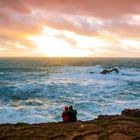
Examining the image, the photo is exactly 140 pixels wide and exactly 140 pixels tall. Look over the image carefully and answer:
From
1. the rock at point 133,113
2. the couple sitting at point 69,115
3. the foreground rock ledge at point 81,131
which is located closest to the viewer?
the foreground rock ledge at point 81,131

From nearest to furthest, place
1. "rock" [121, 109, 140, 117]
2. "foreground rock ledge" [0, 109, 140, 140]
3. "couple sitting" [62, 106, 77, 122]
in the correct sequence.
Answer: "foreground rock ledge" [0, 109, 140, 140] → "couple sitting" [62, 106, 77, 122] → "rock" [121, 109, 140, 117]

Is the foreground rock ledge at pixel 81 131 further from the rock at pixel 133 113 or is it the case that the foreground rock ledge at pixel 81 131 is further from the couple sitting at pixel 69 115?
the rock at pixel 133 113

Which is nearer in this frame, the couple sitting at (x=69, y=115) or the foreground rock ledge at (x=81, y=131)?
the foreground rock ledge at (x=81, y=131)

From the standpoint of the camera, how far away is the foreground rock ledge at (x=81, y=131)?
9.41 m

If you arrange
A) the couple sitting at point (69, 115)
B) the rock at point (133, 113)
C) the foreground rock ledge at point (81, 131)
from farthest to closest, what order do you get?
the rock at point (133, 113), the couple sitting at point (69, 115), the foreground rock ledge at point (81, 131)

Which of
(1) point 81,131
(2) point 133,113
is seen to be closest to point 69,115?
(1) point 81,131

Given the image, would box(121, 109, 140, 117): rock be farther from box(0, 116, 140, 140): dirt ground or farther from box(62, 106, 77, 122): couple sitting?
box(62, 106, 77, 122): couple sitting

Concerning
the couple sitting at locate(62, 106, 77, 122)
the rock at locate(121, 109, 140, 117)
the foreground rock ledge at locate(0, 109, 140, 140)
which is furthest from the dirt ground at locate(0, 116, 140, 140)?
the rock at locate(121, 109, 140, 117)

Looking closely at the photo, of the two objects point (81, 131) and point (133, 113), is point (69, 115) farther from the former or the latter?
point (133, 113)

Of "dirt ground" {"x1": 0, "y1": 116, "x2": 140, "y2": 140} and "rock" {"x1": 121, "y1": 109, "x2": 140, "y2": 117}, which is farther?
"rock" {"x1": 121, "y1": 109, "x2": 140, "y2": 117}

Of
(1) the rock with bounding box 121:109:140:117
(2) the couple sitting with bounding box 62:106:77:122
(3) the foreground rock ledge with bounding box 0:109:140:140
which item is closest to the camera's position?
(3) the foreground rock ledge with bounding box 0:109:140:140

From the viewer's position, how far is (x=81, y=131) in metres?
10.0

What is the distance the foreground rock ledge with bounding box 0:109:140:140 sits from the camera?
9413 millimetres

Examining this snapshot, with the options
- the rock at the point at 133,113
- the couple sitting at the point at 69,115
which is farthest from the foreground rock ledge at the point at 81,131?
the rock at the point at 133,113
